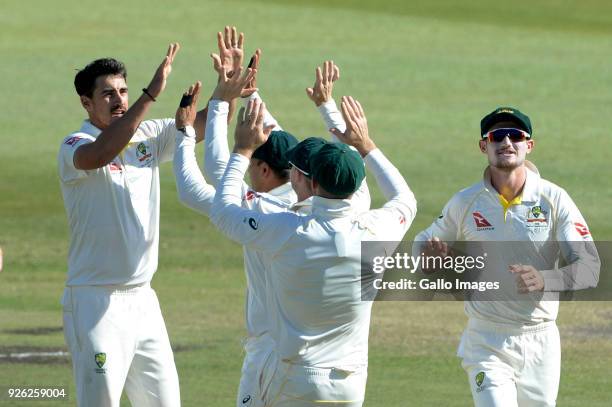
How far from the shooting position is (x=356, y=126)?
274 inches

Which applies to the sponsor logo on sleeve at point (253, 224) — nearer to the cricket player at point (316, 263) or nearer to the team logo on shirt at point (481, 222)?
the cricket player at point (316, 263)

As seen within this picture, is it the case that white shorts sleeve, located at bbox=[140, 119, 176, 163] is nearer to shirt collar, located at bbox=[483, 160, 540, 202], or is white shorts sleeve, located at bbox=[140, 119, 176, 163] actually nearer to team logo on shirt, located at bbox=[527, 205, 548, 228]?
shirt collar, located at bbox=[483, 160, 540, 202]

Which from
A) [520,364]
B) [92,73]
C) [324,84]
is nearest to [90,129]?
[92,73]

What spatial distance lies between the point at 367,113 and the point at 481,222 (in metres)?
18.7

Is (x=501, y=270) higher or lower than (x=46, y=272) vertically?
lower

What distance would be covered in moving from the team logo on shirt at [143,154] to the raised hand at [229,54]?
3.05 feet

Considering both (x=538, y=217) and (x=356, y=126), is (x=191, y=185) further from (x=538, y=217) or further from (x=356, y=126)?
(x=538, y=217)

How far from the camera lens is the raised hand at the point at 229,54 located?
7.45m

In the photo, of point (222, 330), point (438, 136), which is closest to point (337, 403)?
point (222, 330)

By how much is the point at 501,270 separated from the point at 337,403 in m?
1.66

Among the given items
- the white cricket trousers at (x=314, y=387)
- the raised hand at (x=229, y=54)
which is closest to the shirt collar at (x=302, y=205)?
the white cricket trousers at (x=314, y=387)

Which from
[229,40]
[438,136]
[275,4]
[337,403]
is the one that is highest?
[275,4]

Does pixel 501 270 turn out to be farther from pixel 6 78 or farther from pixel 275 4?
pixel 275 4

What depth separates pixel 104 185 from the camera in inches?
314
